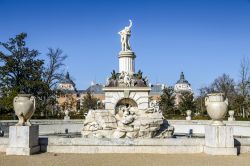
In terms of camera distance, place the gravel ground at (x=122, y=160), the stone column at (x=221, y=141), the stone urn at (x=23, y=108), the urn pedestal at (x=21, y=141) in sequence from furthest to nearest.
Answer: the stone urn at (x=23, y=108) < the stone column at (x=221, y=141) < the urn pedestal at (x=21, y=141) < the gravel ground at (x=122, y=160)

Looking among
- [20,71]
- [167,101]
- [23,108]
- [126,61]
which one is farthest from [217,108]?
[167,101]

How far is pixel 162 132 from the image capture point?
18422 millimetres

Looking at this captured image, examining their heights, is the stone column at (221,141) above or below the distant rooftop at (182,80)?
below

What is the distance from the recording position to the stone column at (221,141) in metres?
14.1

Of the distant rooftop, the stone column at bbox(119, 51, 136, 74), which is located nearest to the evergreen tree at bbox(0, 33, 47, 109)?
the stone column at bbox(119, 51, 136, 74)

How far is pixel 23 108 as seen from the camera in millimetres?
14297

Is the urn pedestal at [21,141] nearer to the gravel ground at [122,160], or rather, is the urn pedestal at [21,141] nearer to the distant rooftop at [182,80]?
the gravel ground at [122,160]

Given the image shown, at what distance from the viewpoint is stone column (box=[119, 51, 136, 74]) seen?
3259 centimetres

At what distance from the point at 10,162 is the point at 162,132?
8441mm

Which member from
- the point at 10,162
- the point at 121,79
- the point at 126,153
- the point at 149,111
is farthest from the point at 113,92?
the point at 10,162

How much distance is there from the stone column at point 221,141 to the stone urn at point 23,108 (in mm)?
7163

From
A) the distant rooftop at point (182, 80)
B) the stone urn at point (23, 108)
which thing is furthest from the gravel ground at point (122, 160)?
the distant rooftop at point (182, 80)

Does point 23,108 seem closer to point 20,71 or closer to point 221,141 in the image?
point 221,141

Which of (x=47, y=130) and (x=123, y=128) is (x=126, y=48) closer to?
(x=47, y=130)
